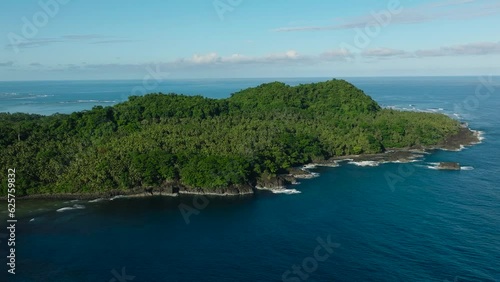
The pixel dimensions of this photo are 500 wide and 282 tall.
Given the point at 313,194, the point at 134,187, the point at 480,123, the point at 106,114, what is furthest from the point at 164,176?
the point at 480,123

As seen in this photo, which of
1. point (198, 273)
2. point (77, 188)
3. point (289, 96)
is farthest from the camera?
point (289, 96)

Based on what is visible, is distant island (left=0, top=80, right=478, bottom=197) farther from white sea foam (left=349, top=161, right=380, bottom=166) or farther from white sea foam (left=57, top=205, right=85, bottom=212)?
white sea foam (left=349, top=161, right=380, bottom=166)

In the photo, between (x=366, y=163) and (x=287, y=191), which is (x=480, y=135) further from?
(x=287, y=191)

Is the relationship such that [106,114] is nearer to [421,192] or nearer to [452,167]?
[421,192]

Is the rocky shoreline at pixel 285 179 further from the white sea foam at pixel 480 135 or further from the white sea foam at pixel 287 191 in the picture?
the white sea foam at pixel 480 135

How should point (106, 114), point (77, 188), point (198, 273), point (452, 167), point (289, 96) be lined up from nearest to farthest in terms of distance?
1. point (198, 273)
2. point (77, 188)
3. point (452, 167)
4. point (106, 114)
5. point (289, 96)

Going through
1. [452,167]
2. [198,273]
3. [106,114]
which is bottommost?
[198,273]

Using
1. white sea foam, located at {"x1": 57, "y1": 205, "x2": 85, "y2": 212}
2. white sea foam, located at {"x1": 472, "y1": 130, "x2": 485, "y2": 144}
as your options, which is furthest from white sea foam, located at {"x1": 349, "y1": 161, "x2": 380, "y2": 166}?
white sea foam, located at {"x1": 57, "y1": 205, "x2": 85, "y2": 212}

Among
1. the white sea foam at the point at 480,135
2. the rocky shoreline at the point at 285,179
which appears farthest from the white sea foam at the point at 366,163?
the white sea foam at the point at 480,135
